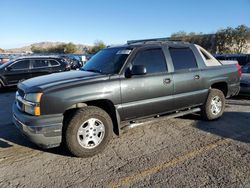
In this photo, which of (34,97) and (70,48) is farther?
(70,48)

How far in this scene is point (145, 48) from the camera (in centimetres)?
506

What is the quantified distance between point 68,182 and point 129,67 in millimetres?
2191

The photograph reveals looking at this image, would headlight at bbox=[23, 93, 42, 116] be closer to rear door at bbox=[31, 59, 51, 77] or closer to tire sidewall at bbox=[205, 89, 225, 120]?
tire sidewall at bbox=[205, 89, 225, 120]

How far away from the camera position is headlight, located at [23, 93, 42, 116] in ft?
12.9

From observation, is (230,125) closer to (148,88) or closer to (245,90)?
(148,88)

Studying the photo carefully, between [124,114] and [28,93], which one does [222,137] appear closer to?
[124,114]

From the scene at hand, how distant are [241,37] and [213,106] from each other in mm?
35519

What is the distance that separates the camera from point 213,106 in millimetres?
6156

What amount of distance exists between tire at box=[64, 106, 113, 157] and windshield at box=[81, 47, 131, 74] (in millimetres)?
874

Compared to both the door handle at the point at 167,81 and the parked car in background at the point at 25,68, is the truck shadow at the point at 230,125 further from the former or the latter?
the parked car in background at the point at 25,68

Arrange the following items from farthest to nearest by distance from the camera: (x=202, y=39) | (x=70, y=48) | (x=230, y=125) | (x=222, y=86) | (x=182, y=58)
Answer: (x=70, y=48), (x=202, y=39), (x=222, y=86), (x=230, y=125), (x=182, y=58)

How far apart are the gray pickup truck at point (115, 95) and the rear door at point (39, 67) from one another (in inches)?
288

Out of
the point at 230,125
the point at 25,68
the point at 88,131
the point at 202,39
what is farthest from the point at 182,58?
the point at 202,39

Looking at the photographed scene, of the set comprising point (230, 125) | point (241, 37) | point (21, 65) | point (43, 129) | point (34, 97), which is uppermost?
point (241, 37)
